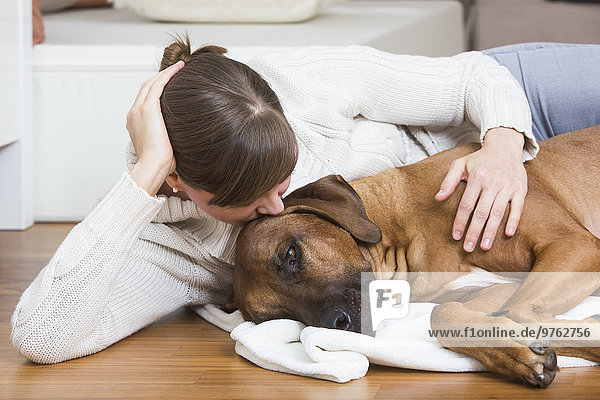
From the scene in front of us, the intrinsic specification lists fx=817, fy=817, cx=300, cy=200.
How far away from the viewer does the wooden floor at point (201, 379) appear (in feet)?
5.32

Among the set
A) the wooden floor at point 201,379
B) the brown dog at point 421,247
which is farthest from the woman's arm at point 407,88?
the wooden floor at point 201,379

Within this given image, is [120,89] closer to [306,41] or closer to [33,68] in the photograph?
[33,68]

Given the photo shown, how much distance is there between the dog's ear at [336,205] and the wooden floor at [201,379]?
390 millimetres

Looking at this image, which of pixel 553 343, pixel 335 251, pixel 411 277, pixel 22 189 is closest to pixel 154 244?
pixel 335 251

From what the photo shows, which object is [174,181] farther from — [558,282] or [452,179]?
[558,282]

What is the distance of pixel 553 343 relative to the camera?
1.69 metres

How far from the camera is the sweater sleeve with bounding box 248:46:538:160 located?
Answer: 7.79ft

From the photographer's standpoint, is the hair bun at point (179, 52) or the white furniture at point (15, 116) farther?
the white furniture at point (15, 116)

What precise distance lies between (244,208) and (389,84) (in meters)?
Result: 0.68

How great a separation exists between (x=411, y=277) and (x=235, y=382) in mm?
580

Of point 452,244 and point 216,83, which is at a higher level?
point 216,83

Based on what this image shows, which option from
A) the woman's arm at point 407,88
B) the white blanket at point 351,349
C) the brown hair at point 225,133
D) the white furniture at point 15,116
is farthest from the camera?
the white furniture at point 15,116

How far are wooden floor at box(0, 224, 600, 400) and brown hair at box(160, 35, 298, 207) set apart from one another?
1.28 feet

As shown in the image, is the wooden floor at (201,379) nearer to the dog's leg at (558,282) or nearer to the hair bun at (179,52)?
the dog's leg at (558,282)
